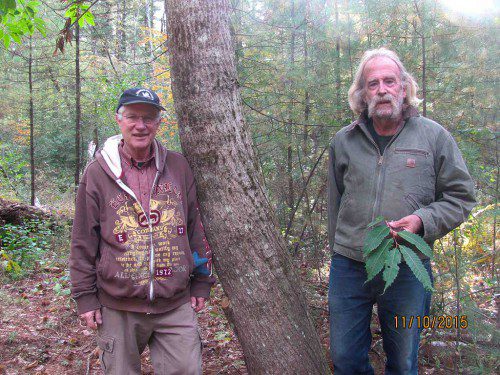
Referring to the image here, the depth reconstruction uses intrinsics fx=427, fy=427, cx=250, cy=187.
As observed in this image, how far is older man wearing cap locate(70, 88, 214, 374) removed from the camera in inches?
107

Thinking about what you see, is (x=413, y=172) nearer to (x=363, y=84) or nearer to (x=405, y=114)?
(x=405, y=114)

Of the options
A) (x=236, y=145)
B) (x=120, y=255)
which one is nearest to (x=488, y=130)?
(x=236, y=145)

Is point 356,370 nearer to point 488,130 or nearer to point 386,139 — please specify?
point 386,139

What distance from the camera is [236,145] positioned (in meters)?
3.01

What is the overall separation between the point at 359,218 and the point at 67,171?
63.1ft

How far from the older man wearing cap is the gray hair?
1355mm

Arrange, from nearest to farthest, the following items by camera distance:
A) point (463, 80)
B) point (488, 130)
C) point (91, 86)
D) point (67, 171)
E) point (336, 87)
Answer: point (488, 130), point (463, 80), point (336, 87), point (91, 86), point (67, 171)

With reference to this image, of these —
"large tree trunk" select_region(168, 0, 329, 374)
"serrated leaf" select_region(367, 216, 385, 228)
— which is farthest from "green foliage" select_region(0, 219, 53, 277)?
"serrated leaf" select_region(367, 216, 385, 228)

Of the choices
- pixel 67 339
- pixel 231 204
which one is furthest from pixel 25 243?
pixel 231 204

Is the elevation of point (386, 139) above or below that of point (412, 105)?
below

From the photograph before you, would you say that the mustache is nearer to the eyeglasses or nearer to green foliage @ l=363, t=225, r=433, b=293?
green foliage @ l=363, t=225, r=433, b=293

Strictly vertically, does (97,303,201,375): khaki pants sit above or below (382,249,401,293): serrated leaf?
below

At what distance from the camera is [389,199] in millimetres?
2732

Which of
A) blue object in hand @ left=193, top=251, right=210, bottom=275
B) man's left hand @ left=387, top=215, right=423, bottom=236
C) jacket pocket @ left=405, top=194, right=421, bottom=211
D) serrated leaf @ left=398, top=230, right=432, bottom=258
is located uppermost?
jacket pocket @ left=405, top=194, right=421, bottom=211
